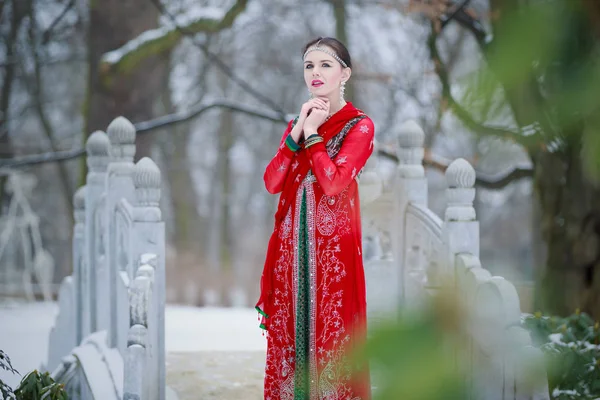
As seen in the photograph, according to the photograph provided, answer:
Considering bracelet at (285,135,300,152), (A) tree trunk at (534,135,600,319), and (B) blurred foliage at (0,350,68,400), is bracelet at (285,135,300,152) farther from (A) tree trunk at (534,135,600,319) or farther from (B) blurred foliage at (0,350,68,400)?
(A) tree trunk at (534,135,600,319)

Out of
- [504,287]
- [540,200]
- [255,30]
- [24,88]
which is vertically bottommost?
[504,287]

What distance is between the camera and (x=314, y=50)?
2609 millimetres

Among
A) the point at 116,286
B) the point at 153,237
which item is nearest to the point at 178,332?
the point at 116,286

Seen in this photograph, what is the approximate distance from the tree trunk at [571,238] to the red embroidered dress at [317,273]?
118 inches

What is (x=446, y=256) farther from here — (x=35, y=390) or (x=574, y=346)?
(x=35, y=390)

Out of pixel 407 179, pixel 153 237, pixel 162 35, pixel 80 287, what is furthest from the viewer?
pixel 162 35

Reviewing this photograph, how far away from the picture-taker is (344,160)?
252 centimetres

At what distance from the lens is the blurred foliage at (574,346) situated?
347 centimetres

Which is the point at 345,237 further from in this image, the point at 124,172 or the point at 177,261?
the point at 177,261

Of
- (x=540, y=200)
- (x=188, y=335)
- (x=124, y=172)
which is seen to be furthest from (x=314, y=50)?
(x=188, y=335)

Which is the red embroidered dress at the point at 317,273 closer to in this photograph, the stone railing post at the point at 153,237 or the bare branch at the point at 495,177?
the stone railing post at the point at 153,237

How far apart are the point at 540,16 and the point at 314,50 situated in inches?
82.6

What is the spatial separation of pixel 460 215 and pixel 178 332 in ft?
14.1

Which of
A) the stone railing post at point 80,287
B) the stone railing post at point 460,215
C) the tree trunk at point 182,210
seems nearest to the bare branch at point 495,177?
the stone railing post at point 80,287
